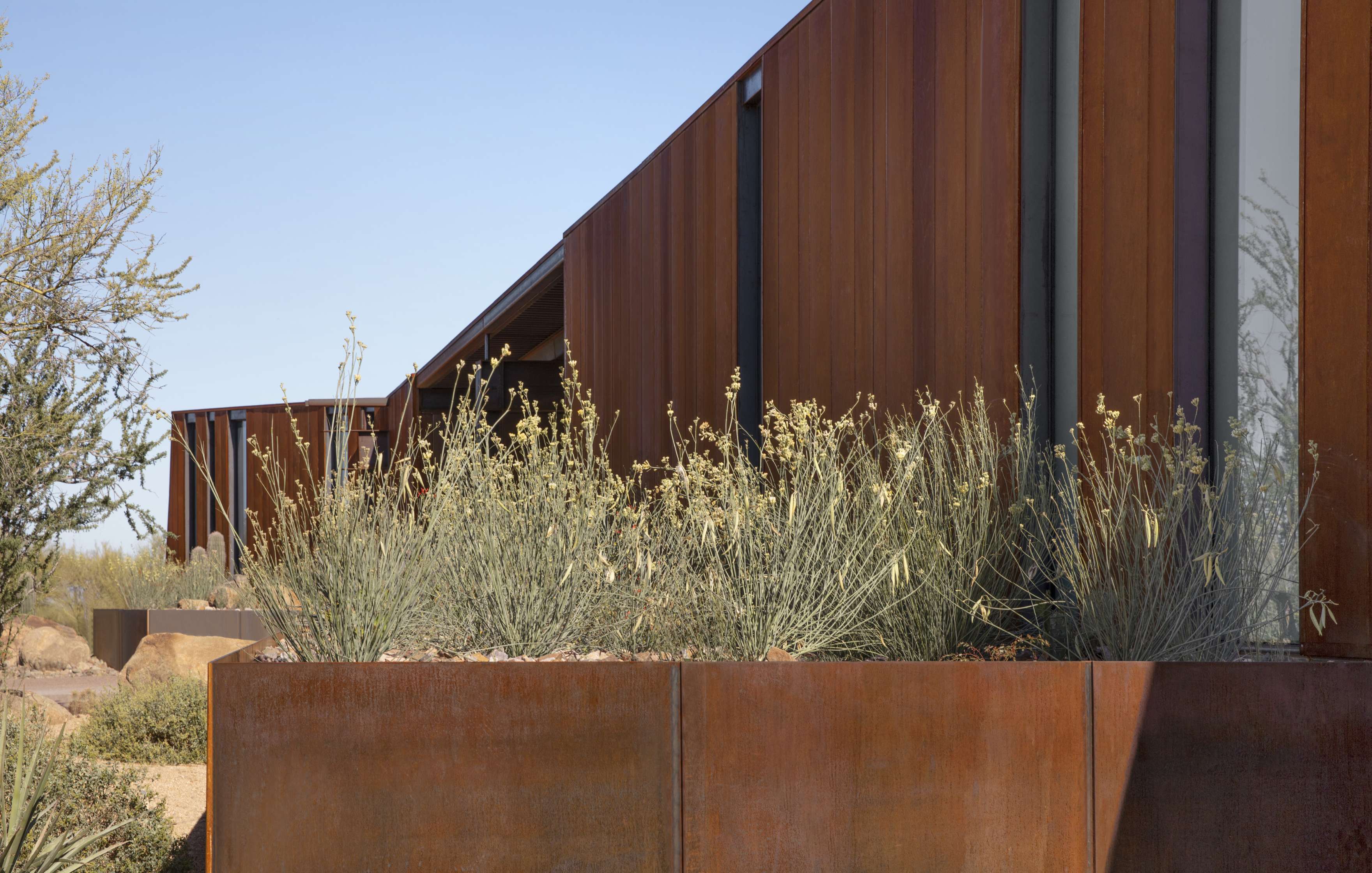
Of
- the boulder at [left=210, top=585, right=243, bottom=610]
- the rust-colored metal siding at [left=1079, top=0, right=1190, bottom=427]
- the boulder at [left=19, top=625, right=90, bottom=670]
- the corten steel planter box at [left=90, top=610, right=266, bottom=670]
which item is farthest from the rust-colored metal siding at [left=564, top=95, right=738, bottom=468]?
the boulder at [left=19, top=625, right=90, bottom=670]

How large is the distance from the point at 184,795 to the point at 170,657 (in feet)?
8.72

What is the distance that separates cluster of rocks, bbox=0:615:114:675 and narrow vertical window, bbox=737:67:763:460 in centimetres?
771

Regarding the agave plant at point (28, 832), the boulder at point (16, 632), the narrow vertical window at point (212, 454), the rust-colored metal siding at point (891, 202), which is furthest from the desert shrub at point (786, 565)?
the narrow vertical window at point (212, 454)

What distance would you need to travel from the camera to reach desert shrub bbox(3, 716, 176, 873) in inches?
179

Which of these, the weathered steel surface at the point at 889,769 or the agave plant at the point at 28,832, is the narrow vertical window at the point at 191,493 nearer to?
the agave plant at the point at 28,832

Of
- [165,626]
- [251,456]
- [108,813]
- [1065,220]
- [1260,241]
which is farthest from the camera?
[251,456]

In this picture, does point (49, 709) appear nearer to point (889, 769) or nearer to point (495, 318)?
point (889, 769)

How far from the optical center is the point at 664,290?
10.0m

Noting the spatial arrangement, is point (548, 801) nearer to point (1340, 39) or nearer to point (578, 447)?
point (578, 447)

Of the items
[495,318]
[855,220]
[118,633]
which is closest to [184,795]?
[855,220]

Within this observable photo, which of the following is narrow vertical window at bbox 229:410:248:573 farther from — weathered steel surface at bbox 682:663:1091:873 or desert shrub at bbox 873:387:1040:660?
weathered steel surface at bbox 682:663:1091:873

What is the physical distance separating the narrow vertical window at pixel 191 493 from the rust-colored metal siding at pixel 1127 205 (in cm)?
1902

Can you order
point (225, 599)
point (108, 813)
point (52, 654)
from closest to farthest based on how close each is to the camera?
point (108, 813), point (225, 599), point (52, 654)

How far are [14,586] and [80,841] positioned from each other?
21.6ft
